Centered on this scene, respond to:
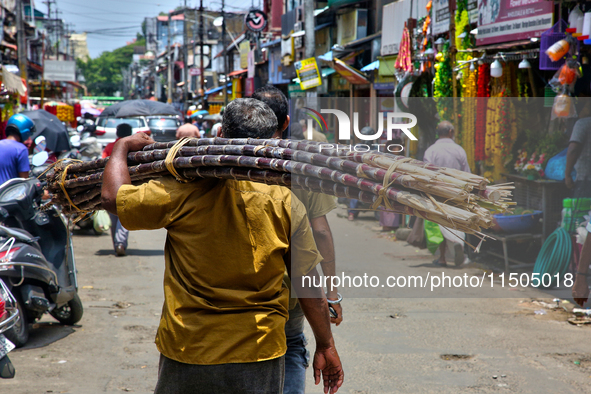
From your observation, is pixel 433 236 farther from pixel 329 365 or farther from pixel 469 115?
pixel 329 365

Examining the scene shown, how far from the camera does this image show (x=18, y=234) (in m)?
4.78

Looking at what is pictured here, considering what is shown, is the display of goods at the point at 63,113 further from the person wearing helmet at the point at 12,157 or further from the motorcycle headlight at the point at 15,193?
the motorcycle headlight at the point at 15,193

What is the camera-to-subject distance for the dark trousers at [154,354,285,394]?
2.16 metres

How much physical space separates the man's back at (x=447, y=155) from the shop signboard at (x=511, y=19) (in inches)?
69.7

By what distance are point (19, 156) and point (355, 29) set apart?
12645 mm

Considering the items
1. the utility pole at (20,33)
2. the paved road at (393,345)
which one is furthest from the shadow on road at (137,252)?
the utility pole at (20,33)

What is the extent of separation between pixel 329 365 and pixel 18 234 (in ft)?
10.6

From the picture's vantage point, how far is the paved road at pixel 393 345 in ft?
13.8

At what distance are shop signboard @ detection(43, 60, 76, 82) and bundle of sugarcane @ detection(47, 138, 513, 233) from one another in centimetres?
3505

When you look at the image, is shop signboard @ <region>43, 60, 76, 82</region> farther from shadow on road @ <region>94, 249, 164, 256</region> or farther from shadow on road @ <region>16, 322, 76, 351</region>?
shadow on road @ <region>16, 322, 76, 351</region>

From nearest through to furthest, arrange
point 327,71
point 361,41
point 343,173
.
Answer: point 343,173, point 361,41, point 327,71

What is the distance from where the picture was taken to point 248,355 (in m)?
2.16

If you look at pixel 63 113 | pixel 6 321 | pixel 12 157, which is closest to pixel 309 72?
pixel 12 157

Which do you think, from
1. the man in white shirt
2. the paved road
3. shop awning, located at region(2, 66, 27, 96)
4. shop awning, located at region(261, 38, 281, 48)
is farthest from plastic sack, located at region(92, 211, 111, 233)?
shop awning, located at region(261, 38, 281, 48)
